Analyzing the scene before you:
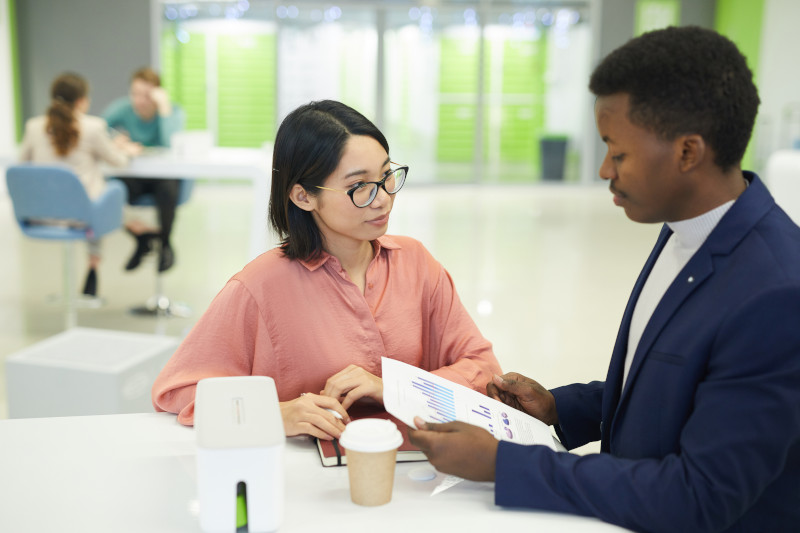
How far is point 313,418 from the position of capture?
142 centimetres

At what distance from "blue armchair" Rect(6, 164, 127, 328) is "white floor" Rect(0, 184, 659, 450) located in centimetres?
63

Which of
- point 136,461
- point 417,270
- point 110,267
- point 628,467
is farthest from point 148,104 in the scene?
point 628,467

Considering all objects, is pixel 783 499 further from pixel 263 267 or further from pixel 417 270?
pixel 263 267

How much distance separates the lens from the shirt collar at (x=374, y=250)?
173 cm

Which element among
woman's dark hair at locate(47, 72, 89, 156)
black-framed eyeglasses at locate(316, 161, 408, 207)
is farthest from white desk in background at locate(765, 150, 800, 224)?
woman's dark hair at locate(47, 72, 89, 156)

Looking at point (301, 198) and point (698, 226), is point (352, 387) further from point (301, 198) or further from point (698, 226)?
point (698, 226)

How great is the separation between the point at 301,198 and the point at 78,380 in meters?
1.59

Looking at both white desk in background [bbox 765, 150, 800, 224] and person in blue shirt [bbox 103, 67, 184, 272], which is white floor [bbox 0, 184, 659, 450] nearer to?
person in blue shirt [bbox 103, 67, 184, 272]

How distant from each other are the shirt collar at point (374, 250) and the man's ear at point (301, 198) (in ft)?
0.35

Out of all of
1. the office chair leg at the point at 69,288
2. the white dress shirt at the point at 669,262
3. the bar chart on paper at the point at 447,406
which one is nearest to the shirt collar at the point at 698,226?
the white dress shirt at the point at 669,262

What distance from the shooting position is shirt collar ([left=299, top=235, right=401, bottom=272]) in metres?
1.73

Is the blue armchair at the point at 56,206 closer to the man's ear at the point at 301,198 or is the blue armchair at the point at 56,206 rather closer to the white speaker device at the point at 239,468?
the man's ear at the point at 301,198

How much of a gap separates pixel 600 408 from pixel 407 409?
488mm

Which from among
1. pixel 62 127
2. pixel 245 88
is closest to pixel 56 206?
pixel 62 127
